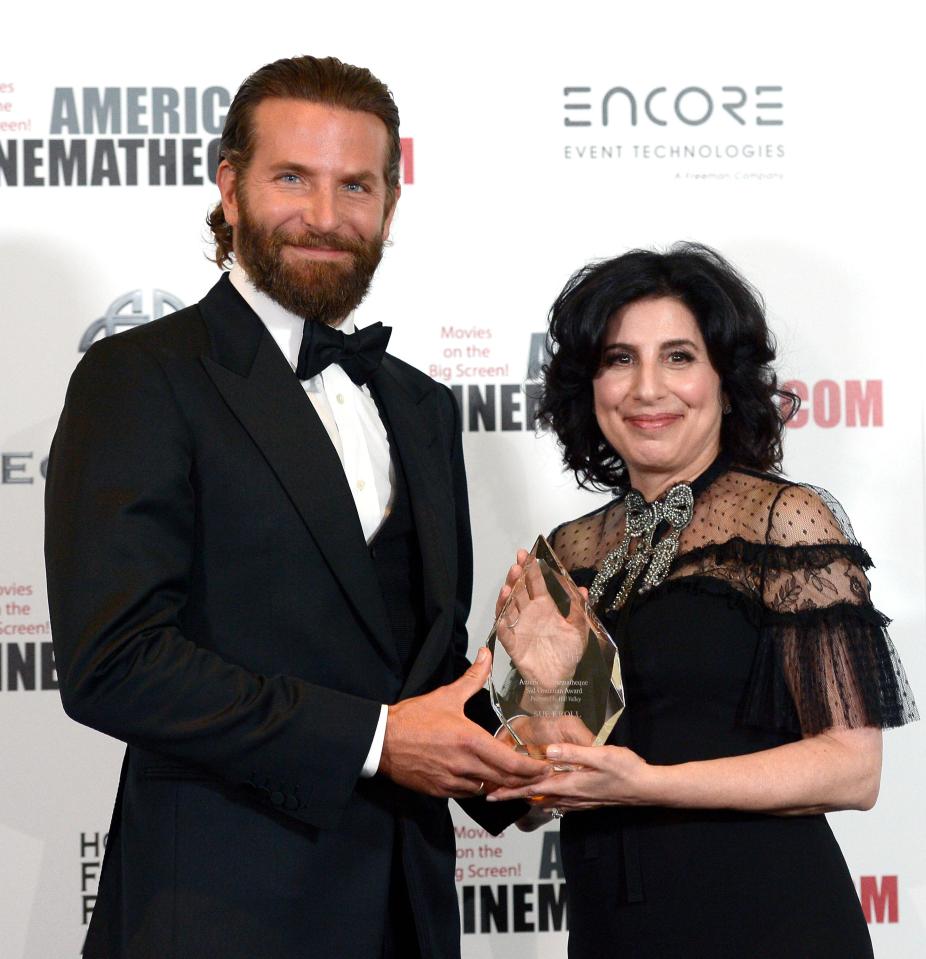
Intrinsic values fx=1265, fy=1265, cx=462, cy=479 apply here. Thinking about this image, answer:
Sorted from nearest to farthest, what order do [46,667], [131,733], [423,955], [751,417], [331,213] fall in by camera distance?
[131,733]
[423,955]
[331,213]
[751,417]
[46,667]

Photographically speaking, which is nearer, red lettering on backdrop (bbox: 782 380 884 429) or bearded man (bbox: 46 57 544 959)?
bearded man (bbox: 46 57 544 959)

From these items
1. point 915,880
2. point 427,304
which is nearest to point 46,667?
point 427,304

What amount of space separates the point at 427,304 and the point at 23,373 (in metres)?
0.96

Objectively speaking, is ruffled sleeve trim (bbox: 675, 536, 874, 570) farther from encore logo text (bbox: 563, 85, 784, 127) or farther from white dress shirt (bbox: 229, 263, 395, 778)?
encore logo text (bbox: 563, 85, 784, 127)

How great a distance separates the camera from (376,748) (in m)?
1.67

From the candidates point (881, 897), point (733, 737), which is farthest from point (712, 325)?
point (881, 897)

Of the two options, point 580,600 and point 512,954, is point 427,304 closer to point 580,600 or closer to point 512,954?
point 580,600

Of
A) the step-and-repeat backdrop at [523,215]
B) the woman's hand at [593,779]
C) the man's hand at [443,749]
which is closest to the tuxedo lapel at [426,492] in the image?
the man's hand at [443,749]

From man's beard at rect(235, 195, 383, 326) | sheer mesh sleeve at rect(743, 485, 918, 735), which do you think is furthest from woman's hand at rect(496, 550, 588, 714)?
man's beard at rect(235, 195, 383, 326)

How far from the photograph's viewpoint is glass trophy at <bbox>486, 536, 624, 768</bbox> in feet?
5.93

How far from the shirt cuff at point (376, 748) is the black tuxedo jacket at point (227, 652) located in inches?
0.6

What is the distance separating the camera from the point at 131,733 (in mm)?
1644

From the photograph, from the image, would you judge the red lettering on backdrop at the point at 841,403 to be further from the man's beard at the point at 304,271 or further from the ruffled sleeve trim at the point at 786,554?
the man's beard at the point at 304,271

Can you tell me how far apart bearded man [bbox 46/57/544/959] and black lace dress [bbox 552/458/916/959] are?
30 centimetres
